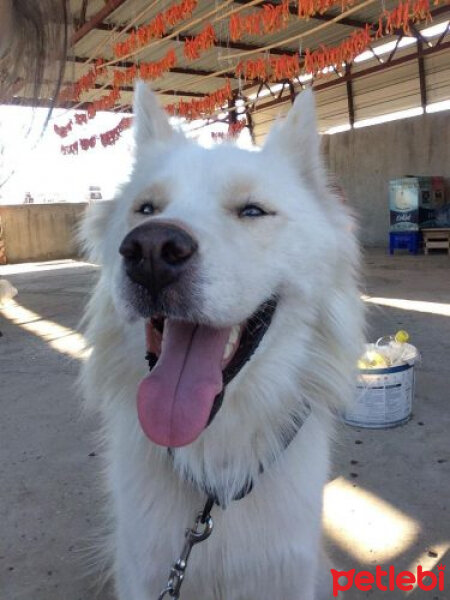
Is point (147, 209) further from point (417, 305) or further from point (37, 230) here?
point (37, 230)

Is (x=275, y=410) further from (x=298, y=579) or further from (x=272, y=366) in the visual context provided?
(x=298, y=579)

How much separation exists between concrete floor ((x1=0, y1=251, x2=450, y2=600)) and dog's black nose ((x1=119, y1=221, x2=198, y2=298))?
1322 millimetres

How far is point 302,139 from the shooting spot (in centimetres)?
161

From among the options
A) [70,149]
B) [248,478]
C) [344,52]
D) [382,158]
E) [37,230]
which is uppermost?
[70,149]

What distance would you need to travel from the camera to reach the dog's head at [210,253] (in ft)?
3.69

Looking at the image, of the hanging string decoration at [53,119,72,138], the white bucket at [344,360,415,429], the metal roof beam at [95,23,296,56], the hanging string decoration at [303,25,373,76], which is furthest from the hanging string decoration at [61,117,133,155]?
the white bucket at [344,360,415,429]

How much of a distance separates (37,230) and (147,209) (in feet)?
41.6

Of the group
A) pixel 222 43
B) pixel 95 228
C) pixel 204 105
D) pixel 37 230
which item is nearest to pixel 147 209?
pixel 95 228

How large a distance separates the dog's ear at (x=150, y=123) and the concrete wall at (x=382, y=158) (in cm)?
1038

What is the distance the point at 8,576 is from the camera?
6.09ft

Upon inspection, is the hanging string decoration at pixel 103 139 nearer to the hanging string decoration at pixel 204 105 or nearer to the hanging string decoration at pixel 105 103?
the hanging string decoration at pixel 105 103

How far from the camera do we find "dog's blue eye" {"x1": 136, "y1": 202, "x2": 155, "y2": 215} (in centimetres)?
139

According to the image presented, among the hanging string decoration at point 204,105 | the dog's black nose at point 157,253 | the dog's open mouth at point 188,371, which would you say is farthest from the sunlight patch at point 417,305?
the hanging string decoration at point 204,105

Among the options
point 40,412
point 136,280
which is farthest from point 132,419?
point 40,412
